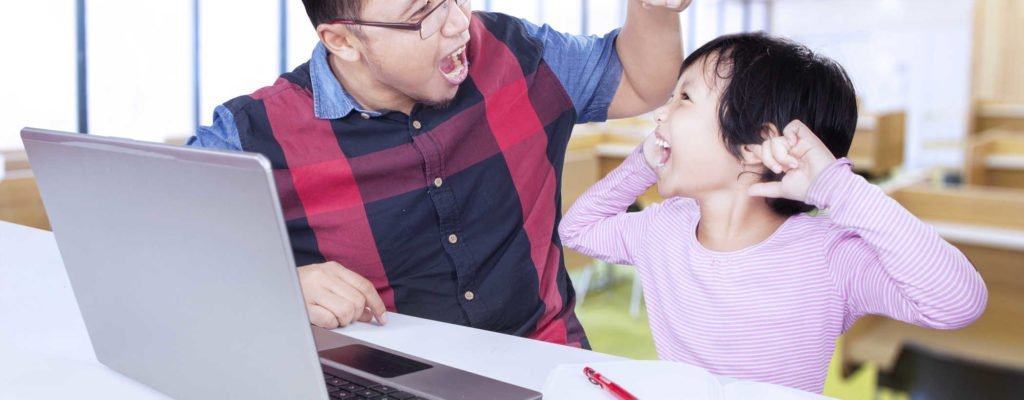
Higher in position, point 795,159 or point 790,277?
point 795,159

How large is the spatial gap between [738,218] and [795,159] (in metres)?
0.16

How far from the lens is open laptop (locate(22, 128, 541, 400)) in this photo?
2.15 feet

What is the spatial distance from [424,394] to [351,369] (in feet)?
0.37

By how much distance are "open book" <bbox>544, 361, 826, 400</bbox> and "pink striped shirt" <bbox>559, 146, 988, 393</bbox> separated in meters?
0.22

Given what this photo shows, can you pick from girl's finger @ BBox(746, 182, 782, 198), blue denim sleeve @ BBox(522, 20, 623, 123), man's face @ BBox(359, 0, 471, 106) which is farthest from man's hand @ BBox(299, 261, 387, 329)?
blue denim sleeve @ BBox(522, 20, 623, 123)

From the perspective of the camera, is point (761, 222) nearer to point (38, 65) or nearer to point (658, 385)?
point (658, 385)

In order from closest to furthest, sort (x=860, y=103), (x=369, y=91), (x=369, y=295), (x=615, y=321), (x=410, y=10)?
(x=369, y=295)
(x=410, y=10)
(x=369, y=91)
(x=860, y=103)
(x=615, y=321)

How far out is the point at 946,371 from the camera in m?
1.50

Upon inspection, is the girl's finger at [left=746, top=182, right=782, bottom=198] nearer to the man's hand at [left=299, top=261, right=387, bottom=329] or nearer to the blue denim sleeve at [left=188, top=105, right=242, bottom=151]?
the man's hand at [left=299, top=261, right=387, bottom=329]

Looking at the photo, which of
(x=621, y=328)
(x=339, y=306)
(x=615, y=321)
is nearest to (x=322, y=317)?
(x=339, y=306)

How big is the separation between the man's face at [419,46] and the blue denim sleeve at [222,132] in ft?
0.76

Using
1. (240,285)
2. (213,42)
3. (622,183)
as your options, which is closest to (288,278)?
(240,285)

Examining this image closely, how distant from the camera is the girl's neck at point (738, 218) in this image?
45.5 inches

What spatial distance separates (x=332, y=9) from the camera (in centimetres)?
138
